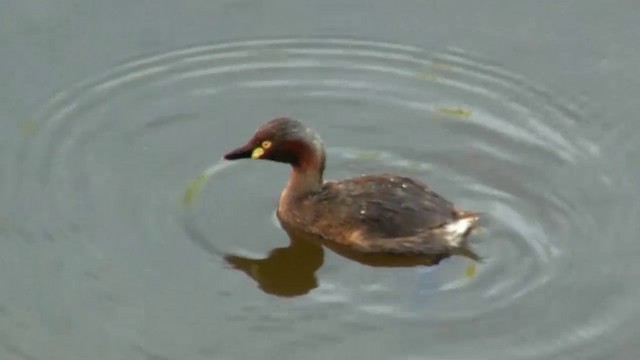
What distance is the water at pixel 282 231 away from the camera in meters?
7.19

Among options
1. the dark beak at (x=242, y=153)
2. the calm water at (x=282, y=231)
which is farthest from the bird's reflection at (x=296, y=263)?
the dark beak at (x=242, y=153)

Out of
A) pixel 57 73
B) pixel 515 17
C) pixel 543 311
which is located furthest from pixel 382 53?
pixel 543 311

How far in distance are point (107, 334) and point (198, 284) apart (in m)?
0.56

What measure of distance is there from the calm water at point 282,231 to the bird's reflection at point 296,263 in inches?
0.4

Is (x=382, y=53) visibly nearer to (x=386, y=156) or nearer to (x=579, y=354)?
(x=386, y=156)

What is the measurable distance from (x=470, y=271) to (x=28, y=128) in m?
2.57

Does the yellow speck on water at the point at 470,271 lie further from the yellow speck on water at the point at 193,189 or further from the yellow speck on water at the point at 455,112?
the yellow speck on water at the point at 193,189

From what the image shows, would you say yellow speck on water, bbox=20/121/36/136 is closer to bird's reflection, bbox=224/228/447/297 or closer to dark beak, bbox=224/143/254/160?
dark beak, bbox=224/143/254/160

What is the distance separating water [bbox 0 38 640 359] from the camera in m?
7.19

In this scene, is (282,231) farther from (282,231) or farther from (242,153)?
(242,153)

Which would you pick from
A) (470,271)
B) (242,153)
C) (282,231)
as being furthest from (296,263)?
(470,271)

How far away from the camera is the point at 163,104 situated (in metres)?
8.88

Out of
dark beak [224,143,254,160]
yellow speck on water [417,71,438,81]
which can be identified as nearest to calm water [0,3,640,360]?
yellow speck on water [417,71,438,81]

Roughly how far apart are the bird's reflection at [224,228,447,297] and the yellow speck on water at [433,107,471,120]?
1.25m
